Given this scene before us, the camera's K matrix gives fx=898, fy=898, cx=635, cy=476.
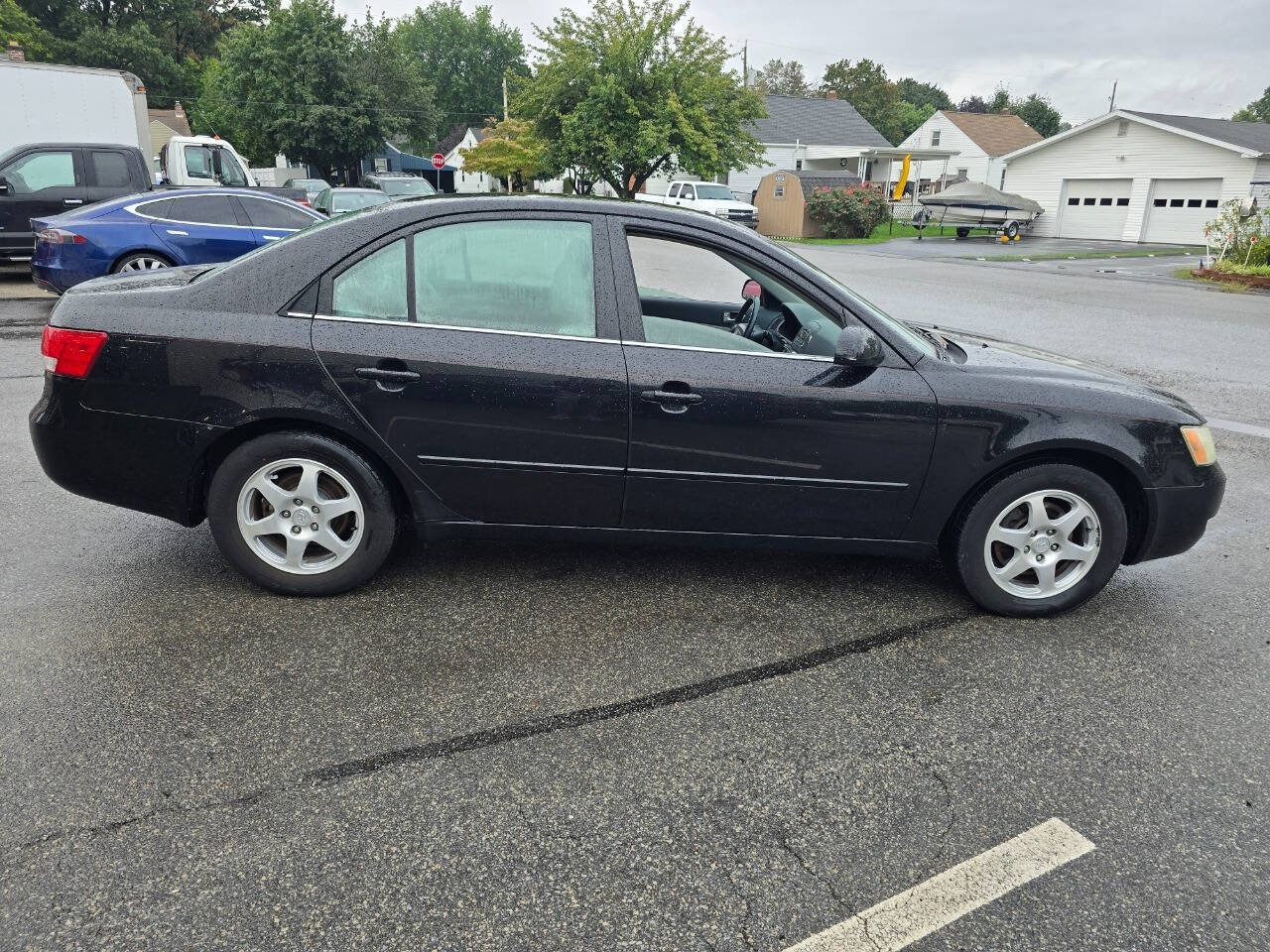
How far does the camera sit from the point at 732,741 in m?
2.84

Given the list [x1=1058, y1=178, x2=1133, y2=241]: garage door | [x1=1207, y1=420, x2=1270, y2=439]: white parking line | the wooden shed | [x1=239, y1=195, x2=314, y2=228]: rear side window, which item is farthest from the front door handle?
[x1=1058, y1=178, x2=1133, y2=241]: garage door

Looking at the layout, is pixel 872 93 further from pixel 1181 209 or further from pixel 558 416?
pixel 558 416

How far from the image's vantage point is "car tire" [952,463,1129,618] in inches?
144

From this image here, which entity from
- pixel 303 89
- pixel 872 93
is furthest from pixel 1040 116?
pixel 303 89

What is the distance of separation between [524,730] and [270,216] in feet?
33.1

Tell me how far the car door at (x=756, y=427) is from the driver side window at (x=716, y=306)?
0.05 ft

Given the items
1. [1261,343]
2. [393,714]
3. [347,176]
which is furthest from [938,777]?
[347,176]

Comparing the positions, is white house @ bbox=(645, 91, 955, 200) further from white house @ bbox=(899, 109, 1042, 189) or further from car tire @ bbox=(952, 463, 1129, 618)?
car tire @ bbox=(952, 463, 1129, 618)


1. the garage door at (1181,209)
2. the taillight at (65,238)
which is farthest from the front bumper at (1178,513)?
the garage door at (1181,209)

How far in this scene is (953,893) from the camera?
2242mm

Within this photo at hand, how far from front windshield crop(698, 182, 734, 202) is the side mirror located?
32441mm

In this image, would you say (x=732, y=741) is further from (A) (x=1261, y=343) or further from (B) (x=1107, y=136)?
(B) (x=1107, y=136)

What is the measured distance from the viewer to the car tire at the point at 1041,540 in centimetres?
365

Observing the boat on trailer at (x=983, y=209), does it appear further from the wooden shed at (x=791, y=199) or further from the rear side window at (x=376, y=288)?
the rear side window at (x=376, y=288)
